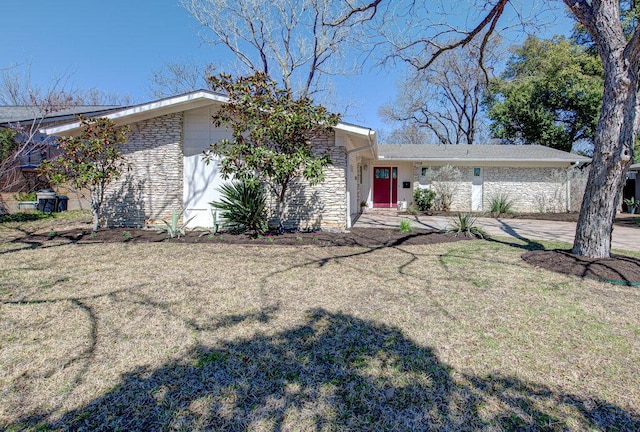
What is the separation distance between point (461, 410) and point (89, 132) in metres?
9.00

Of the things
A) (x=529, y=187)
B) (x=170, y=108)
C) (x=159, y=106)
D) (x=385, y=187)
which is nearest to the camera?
(x=159, y=106)

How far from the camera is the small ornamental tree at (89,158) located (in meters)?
7.58

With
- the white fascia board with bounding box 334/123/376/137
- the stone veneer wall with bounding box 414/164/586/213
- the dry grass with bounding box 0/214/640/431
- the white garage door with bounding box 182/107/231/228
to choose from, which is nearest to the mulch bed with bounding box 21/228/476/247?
the white garage door with bounding box 182/107/231/228

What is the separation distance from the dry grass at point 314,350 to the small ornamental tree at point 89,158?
3.19 m

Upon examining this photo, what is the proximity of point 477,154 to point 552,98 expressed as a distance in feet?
28.6

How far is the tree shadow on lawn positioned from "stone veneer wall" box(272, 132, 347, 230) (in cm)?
620

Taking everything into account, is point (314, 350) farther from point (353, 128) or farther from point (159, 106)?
point (159, 106)

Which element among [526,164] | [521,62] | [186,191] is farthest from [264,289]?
[521,62]

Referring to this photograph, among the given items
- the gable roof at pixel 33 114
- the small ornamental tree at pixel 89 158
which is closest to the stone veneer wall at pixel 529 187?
the small ornamental tree at pixel 89 158

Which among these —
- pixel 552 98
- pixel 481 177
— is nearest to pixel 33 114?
pixel 481 177

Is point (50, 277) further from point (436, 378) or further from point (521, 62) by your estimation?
point (521, 62)

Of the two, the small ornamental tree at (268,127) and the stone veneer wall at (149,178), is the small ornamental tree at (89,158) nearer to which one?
the stone veneer wall at (149,178)

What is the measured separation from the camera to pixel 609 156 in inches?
203

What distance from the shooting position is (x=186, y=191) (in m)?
9.25
